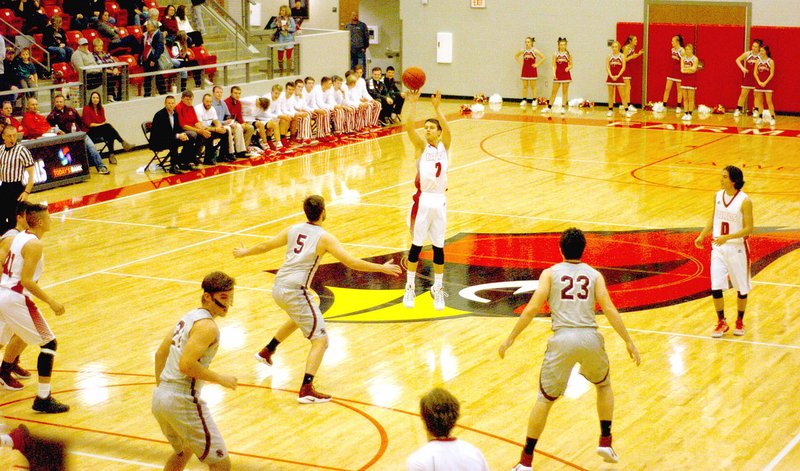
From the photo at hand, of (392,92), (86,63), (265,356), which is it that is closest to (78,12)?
(86,63)

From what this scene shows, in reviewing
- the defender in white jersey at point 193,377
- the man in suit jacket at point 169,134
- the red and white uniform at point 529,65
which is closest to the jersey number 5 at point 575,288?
the defender in white jersey at point 193,377

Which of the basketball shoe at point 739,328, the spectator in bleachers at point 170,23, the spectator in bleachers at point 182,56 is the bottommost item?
the basketball shoe at point 739,328

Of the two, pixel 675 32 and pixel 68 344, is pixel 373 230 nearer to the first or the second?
pixel 68 344

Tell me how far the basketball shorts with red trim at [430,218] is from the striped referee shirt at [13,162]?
531 centimetres

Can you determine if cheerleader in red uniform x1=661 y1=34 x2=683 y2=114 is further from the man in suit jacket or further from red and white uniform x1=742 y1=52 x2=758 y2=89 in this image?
the man in suit jacket

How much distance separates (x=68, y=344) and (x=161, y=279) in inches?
93.4

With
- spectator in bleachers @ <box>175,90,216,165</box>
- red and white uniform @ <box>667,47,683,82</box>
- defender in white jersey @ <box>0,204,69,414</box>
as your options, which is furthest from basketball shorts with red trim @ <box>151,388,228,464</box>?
red and white uniform @ <box>667,47,683,82</box>

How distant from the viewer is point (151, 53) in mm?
21969

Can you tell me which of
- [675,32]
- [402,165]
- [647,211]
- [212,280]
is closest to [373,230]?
[647,211]

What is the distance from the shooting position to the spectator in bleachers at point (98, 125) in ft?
64.4

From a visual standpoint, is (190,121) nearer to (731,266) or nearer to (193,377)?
(731,266)

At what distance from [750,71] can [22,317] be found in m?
20.8

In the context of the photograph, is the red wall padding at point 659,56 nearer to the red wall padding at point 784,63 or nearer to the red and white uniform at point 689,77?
the red and white uniform at point 689,77

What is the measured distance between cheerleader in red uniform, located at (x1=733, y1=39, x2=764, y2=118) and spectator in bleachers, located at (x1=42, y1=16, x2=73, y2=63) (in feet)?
48.5
